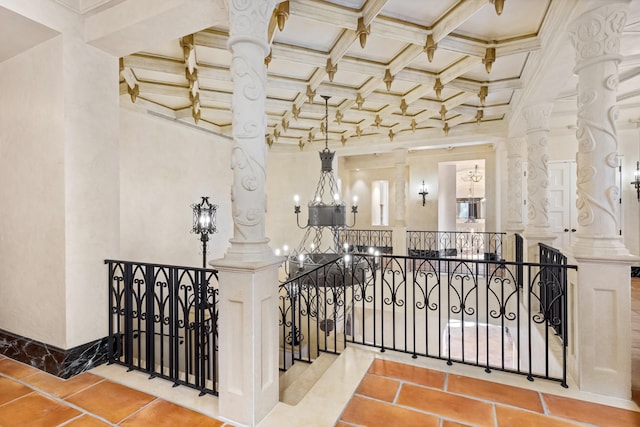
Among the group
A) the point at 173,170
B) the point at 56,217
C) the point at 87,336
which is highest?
the point at 173,170

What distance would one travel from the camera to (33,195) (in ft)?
8.63

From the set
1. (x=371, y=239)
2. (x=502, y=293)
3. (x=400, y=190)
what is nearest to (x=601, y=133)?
(x=502, y=293)

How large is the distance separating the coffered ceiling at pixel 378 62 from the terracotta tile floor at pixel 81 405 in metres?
2.90

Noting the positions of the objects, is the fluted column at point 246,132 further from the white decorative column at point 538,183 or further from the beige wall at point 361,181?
the beige wall at point 361,181

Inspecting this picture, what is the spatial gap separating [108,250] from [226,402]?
1745mm

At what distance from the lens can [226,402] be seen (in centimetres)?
193

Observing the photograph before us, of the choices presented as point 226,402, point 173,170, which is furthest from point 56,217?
point 173,170

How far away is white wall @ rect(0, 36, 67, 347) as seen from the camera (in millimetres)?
2480

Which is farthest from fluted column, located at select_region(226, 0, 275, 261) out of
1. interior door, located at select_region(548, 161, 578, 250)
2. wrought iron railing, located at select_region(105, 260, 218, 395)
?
interior door, located at select_region(548, 161, 578, 250)

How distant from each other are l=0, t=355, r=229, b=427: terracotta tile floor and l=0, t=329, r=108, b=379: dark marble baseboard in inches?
2.8

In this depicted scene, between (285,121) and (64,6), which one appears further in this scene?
(285,121)

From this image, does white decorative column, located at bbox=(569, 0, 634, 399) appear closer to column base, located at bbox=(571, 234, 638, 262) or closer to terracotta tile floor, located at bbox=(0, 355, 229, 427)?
column base, located at bbox=(571, 234, 638, 262)

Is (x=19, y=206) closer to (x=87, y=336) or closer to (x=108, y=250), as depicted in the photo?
(x=108, y=250)

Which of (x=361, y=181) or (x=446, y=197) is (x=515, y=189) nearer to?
(x=446, y=197)
